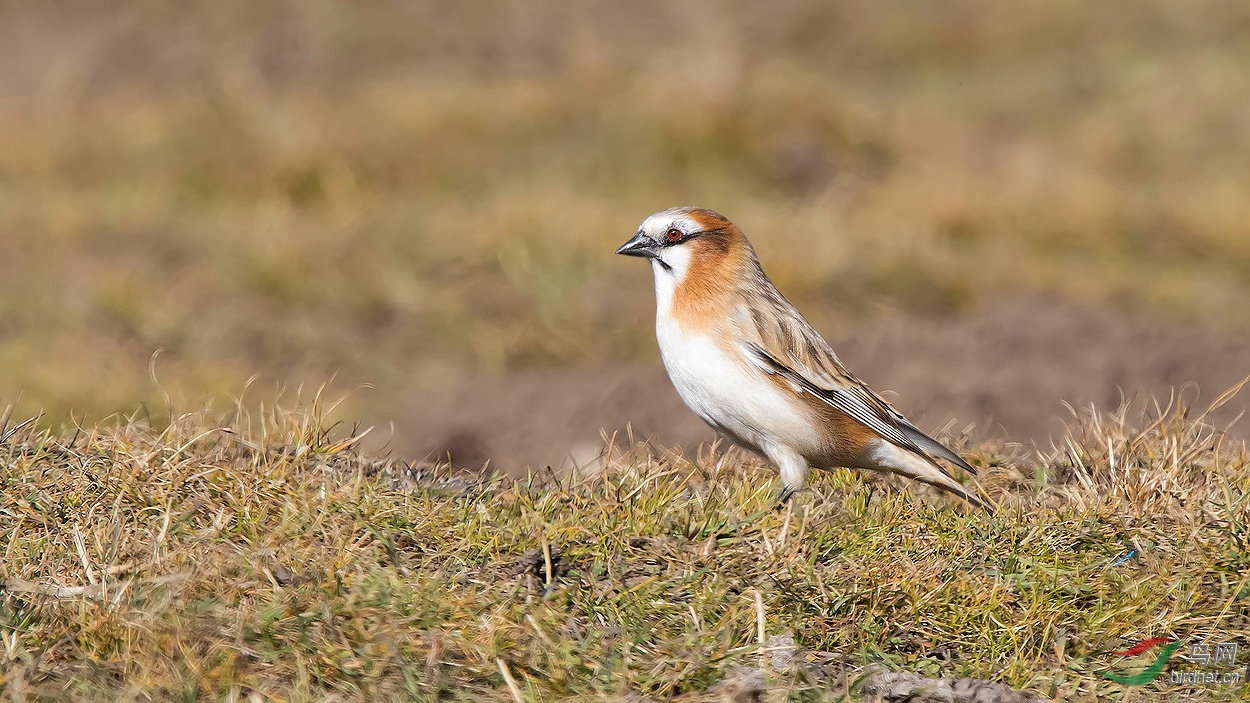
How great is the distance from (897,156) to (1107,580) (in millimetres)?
9010

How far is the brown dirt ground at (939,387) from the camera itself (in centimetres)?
698

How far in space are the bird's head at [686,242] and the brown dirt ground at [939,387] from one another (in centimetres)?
163

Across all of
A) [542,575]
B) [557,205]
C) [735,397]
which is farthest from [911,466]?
[557,205]

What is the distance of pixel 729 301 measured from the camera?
17.0 ft

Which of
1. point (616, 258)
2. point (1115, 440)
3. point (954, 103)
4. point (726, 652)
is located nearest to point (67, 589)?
point (726, 652)

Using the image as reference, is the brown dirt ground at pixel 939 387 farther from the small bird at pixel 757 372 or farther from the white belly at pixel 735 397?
the white belly at pixel 735 397

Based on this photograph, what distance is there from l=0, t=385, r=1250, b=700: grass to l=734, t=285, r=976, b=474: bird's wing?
0.40 metres

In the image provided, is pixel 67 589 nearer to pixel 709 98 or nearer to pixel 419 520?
pixel 419 520

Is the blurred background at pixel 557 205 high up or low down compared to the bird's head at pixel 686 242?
up

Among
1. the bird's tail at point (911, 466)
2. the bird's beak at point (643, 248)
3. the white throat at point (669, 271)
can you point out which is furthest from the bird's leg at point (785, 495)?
the bird's beak at point (643, 248)

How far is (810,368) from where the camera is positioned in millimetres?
5199
